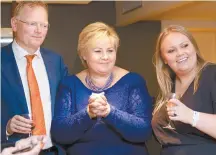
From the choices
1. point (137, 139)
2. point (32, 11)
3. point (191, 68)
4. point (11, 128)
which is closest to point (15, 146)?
point (11, 128)

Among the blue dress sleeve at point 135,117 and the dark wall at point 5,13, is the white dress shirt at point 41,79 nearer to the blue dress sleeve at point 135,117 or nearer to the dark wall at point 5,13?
the blue dress sleeve at point 135,117

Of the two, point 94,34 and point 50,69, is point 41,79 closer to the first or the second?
point 50,69

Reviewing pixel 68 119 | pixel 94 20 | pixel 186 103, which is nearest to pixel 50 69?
pixel 68 119

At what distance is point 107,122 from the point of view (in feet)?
6.72

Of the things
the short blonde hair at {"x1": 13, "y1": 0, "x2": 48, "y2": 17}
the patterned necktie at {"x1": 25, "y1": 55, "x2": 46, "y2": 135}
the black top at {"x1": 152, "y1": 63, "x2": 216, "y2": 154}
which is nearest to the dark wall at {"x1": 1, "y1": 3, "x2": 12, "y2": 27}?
the short blonde hair at {"x1": 13, "y1": 0, "x2": 48, "y2": 17}

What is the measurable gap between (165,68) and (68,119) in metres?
0.61

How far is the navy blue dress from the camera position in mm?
2062

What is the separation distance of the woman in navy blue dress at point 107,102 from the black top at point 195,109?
10cm

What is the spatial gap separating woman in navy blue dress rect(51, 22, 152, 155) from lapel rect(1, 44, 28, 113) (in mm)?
181

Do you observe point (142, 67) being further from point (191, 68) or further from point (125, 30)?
point (191, 68)

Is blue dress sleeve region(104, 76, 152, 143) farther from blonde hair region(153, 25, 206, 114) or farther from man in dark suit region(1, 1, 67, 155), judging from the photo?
man in dark suit region(1, 1, 67, 155)

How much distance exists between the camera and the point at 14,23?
2.24 m

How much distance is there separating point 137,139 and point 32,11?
33.6 inches

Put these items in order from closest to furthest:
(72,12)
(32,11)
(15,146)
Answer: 1. (15,146)
2. (32,11)
3. (72,12)
